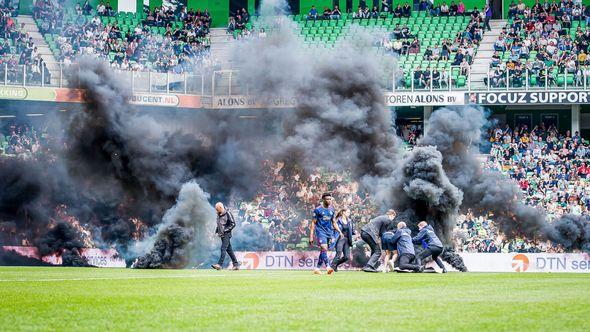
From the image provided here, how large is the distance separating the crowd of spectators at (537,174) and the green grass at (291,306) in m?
18.6

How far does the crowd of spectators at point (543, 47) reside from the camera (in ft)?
131

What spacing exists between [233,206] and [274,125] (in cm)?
355

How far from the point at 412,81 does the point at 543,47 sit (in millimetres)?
6932

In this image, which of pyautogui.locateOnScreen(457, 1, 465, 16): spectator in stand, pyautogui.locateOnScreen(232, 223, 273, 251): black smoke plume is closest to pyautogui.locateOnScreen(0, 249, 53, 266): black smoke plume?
pyautogui.locateOnScreen(232, 223, 273, 251): black smoke plume

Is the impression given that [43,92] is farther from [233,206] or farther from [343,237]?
[343,237]

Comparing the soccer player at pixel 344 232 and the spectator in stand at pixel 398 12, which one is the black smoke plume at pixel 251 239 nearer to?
the soccer player at pixel 344 232

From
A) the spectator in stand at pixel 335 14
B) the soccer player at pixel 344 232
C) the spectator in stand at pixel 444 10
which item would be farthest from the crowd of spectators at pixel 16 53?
the spectator in stand at pixel 444 10

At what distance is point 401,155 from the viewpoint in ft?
114

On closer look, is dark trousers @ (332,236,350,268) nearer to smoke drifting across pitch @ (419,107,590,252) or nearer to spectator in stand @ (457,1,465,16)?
smoke drifting across pitch @ (419,107,590,252)

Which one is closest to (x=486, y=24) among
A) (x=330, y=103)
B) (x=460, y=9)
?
(x=460, y=9)

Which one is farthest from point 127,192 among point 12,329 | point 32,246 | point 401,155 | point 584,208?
point 12,329

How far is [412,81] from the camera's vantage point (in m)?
40.0

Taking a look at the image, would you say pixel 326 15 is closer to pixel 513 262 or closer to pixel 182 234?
pixel 513 262

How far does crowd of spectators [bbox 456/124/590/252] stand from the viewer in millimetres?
35594
